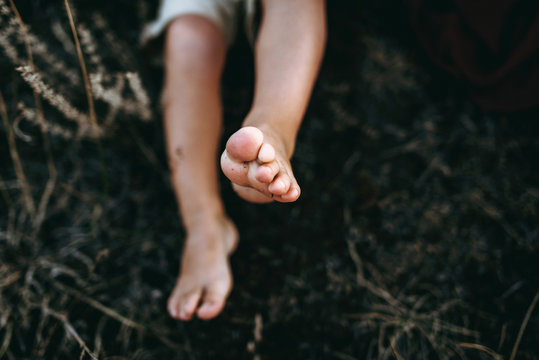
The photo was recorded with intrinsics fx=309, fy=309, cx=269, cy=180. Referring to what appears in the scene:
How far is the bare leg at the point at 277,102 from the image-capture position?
0.58 metres

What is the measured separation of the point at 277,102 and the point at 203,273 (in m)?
0.61

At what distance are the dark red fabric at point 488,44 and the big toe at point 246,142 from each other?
960mm

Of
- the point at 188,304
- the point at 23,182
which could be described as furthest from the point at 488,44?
the point at 23,182

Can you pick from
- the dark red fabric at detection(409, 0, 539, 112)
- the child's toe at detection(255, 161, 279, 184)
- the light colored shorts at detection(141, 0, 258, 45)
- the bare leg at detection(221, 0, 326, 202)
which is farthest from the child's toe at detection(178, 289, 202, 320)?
the dark red fabric at detection(409, 0, 539, 112)

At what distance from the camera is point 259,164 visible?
1.93 feet

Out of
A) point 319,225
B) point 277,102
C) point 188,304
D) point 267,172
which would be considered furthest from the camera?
point 319,225

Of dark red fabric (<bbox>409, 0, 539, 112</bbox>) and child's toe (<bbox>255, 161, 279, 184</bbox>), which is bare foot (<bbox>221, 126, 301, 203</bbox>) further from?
dark red fabric (<bbox>409, 0, 539, 112</bbox>)

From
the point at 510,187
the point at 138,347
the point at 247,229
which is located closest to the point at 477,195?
the point at 510,187

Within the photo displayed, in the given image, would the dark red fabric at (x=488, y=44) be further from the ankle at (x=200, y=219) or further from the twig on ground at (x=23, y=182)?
the twig on ground at (x=23, y=182)

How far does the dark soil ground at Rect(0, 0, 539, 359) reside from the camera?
104 centimetres

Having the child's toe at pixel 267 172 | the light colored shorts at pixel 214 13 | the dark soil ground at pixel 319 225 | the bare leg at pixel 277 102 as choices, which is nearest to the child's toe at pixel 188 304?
the dark soil ground at pixel 319 225

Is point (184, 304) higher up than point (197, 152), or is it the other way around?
point (197, 152)

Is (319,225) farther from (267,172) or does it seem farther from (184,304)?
(267,172)

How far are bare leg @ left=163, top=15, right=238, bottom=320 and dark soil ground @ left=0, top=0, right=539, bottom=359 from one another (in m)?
0.14
